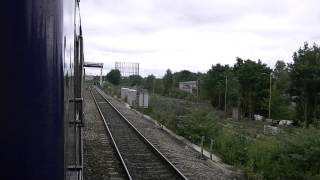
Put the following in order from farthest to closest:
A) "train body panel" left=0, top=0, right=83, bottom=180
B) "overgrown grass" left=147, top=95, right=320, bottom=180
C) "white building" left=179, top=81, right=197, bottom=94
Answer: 1. "white building" left=179, top=81, right=197, bottom=94
2. "overgrown grass" left=147, top=95, right=320, bottom=180
3. "train body panel" left=0, top=0, right=83, bottom=180

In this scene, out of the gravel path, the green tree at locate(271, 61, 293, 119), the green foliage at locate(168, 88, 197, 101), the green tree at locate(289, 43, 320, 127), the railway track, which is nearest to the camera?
the railway track

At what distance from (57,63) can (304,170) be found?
36.6ft

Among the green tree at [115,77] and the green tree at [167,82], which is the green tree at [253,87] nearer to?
the green tree at [167,82]

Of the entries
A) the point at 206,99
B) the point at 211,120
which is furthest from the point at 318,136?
the point at 206,99

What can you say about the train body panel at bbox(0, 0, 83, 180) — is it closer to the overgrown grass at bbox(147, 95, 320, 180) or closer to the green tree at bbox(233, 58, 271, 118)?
the overgrown grass at bbox(147, 95, 320, 180)

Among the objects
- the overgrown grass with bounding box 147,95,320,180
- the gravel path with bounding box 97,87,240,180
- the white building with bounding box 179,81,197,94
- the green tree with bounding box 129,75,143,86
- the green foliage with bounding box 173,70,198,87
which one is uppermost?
the green foliage with bounding box 173,70,198,87

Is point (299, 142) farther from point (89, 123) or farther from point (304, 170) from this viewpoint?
point (89, 123)

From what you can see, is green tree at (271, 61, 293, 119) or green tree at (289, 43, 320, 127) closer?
green tree at (289, 43, 320, 127)

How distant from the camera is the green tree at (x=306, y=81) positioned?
3744 centimetres

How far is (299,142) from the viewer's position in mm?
13633

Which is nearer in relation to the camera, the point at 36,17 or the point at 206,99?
the point at 36,17

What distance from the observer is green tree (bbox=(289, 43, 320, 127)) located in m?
37.4

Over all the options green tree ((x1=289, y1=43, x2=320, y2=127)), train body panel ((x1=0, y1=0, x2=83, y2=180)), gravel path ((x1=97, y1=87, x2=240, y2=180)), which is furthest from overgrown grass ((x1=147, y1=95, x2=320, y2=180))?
green tree ((x1=289, y1=43, x2=320, y2=127))

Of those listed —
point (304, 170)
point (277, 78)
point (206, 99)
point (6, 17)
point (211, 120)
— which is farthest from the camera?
point (206, 99)
